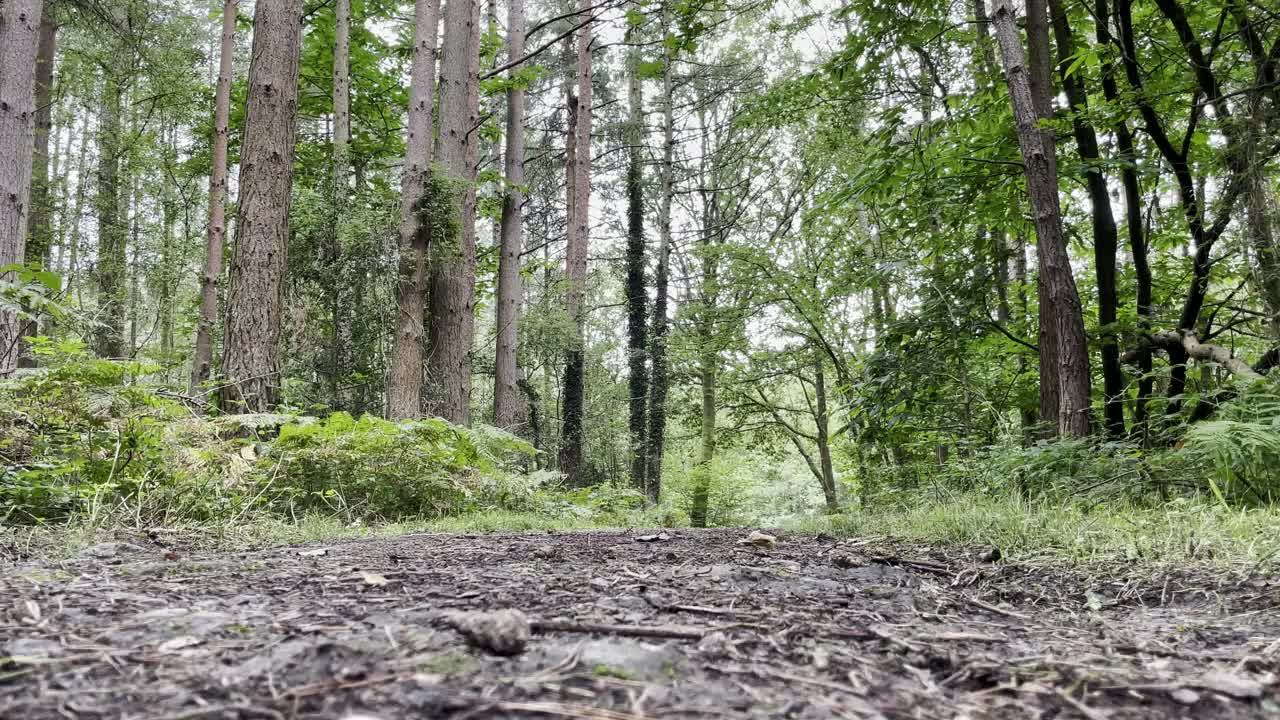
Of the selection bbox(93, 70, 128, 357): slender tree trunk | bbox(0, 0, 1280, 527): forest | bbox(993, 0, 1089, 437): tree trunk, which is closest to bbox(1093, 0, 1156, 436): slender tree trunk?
bbox(0, 0, 1280, 527): forest

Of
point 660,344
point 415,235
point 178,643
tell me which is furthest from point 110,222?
point 178,643

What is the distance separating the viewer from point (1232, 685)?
1.14 metres

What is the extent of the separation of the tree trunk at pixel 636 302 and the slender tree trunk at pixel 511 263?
3146mm

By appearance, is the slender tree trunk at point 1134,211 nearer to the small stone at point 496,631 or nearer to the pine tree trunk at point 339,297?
the small stone at point 496,631

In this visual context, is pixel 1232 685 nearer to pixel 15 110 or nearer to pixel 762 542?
pixel 762 542

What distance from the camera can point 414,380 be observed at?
26.7 ft

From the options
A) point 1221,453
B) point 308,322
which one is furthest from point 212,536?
point 308,322

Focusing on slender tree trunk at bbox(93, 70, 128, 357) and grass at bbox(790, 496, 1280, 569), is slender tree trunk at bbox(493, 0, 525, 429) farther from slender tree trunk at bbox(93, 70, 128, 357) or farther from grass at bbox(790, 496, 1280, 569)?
grass at bbox(790, 496, 1280, 569)

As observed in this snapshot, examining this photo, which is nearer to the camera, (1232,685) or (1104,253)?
(1232,685)

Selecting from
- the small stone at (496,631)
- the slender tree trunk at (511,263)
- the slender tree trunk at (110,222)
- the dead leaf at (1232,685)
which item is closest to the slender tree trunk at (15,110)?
the slender tree trunk at (511,263)

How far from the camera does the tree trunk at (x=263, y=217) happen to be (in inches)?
237

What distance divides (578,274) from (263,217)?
818cm

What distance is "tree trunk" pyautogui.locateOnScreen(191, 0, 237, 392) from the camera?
10.7 m

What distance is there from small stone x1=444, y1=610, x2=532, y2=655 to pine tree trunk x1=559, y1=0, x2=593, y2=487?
12523mm
